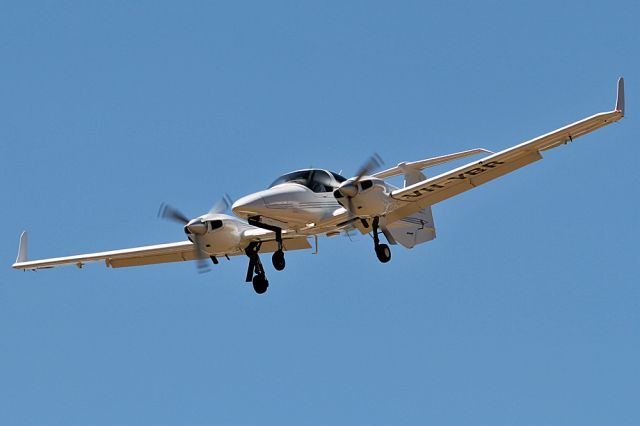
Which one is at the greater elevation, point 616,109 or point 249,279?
point 616,109

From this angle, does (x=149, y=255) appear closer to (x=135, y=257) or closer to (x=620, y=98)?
(x=135, y=257)

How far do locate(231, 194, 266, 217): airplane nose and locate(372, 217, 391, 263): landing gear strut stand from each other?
11.3 feet

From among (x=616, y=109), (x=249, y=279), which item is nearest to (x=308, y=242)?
(x=249, y=279)

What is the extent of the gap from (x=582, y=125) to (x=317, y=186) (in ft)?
24.5

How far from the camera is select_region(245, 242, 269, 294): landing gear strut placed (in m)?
34.2

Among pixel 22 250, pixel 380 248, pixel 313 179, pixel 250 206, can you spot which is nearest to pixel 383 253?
pixel 380 248

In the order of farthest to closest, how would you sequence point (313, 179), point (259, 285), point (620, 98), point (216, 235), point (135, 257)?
1. point (135, 257)
2. point (259, 285)
3. point (216, 235)
4. point (313, 179)
5. point (620, 98)

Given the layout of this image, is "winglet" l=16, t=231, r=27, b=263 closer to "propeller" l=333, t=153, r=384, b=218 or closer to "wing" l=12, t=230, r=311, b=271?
"wing" l=12, t=230, r=311, b=271

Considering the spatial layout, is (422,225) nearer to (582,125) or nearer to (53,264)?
(582,125)

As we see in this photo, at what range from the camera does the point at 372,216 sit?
1288 inches

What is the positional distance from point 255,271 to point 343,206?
386 centimetres

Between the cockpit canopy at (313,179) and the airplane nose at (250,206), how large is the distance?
1.44 meters

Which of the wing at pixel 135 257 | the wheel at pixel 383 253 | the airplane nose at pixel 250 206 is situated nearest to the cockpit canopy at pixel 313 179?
the airplane nose at pixel 250 206

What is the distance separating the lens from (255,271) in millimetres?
34562
